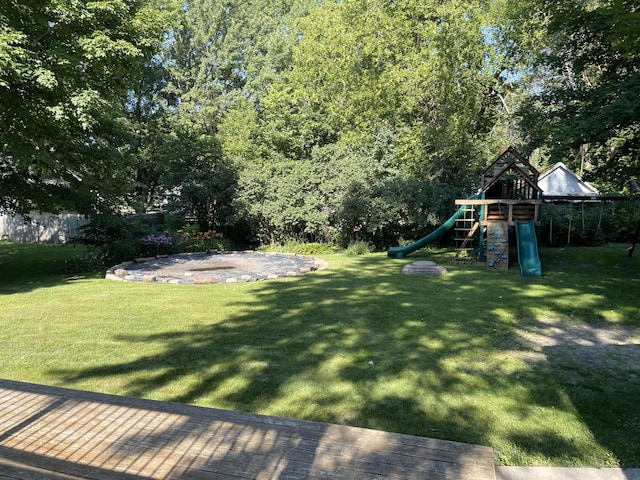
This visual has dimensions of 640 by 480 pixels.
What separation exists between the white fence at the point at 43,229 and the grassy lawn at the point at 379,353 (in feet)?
41.8

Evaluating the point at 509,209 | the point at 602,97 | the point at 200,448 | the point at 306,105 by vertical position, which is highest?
the point at 306,105

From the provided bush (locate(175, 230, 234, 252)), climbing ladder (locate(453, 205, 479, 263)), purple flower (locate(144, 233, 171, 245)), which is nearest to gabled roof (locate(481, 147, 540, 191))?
climbing ladder (locate(453, 205, 479, 263))

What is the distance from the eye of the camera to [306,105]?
25.0 metres

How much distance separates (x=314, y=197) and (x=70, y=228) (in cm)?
1257

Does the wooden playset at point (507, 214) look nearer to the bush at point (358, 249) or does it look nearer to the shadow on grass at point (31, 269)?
the bush at point (358, 249)

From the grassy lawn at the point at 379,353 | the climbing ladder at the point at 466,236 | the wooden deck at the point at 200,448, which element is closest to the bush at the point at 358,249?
the climbing ladder at the point at 466,236

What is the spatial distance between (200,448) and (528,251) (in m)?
10.5

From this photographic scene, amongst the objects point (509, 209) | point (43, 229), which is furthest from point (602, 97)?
point (43, 229)

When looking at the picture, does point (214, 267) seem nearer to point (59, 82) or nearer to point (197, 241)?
point (197, 241)

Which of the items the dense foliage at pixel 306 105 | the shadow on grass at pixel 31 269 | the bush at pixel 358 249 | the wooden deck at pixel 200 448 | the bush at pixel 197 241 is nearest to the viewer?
the wooden deck at pixel 200 448

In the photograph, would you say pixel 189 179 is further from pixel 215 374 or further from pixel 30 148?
pixel 215 374

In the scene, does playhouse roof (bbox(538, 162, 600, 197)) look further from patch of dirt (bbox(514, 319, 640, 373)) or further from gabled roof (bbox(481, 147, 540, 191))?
patch of dirt (bbox(514, 319, 640, 373))

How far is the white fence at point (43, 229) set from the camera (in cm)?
2084

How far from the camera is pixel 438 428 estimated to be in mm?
Result: 3385
